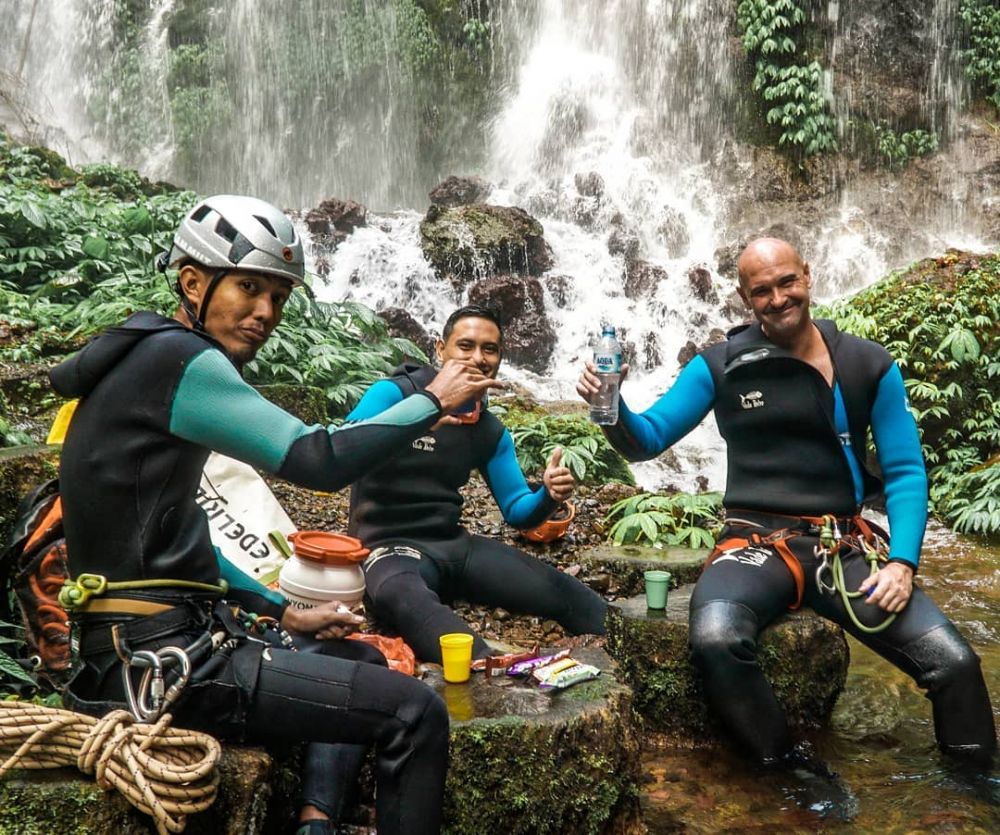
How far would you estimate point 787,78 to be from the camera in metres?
19.1

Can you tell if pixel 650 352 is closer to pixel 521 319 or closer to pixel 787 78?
pixel 521 319

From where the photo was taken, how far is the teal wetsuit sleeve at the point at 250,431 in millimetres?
2242

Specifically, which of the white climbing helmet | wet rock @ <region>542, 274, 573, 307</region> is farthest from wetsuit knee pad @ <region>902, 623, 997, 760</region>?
wet rock @ <region>542, 274, 573, 307</region>

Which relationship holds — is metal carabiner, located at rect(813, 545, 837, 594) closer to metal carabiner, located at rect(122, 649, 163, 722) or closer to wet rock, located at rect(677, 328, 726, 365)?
metal carabiner, located at rect(122, 649, 163, 722)

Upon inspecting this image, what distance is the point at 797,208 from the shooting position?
18609mm

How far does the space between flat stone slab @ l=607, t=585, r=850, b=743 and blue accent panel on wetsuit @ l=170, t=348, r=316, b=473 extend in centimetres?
237

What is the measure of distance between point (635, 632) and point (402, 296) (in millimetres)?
11996

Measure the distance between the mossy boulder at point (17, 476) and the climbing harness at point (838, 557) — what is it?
3.54m

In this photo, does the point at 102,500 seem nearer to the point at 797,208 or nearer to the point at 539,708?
the point at 539,708

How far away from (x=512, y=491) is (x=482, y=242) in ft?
38.1

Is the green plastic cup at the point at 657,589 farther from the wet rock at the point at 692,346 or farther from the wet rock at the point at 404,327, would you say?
the wet rock at the point at 404,327

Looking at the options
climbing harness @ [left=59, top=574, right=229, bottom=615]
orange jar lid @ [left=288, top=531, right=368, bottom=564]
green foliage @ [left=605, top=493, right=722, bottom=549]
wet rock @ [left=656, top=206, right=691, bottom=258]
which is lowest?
green foliage @ [left=605, top=493, right=722, bottom=549]

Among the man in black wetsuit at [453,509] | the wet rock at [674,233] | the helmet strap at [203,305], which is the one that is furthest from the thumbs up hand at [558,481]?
the wet rock at [674,233]

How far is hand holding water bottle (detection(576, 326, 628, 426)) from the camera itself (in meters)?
3.68
